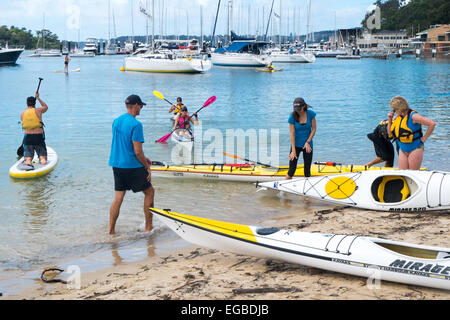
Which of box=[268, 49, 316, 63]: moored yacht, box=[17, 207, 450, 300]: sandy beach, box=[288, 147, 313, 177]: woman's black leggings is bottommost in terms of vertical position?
box=[17, 207, 450, 300]: sandy beach

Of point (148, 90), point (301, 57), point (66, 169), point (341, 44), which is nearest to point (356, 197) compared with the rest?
point (66, 169)

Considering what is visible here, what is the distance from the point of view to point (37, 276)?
17.8 feet

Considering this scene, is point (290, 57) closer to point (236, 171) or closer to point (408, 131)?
point (236, 171)

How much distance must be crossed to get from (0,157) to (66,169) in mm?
2961

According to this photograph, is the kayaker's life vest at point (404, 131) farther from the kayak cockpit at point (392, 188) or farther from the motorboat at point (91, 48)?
the motorboat at point (91, 48)

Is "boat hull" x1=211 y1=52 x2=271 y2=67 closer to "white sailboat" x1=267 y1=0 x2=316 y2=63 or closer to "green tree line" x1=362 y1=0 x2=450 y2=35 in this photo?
"white sailboat" x1=267 y1=0 x2=316 y2=63

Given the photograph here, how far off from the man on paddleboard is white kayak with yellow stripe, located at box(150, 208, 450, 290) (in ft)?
17.8

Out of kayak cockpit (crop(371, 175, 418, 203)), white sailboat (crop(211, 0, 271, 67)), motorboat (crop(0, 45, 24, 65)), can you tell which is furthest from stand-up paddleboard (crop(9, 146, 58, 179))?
motorboat (crop(0, 45, 24, 65))

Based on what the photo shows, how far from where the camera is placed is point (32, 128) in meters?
9.80

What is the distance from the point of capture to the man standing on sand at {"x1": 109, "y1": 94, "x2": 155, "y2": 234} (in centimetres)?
581

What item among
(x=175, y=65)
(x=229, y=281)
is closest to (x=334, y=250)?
(x=229, y=281)

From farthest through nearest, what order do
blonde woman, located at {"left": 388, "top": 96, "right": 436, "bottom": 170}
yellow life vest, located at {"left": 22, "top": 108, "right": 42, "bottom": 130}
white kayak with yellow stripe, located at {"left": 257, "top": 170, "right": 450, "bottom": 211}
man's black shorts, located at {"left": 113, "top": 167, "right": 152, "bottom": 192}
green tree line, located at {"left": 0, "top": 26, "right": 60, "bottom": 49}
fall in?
1. green tree line, located at {"left": 0, "top": 26, "right": 60, "bottom": 49}
2. yellow life vest, located at {"left": 22, "top": 108, "right": 42, "bottom": 130}
3. white kayak with yellow stripe, located at {"left": 257, "top": 170, "right": 450, "bottom": 211}
4. blonde woman, located at {"left": 388, "top": 96, "right": 436, "bottom": 170}
5. man's black shorts, located at {"left": 113, "top": 167, "right": 152, "bottom": 192}
